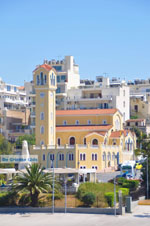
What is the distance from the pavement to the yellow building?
49.6 metres

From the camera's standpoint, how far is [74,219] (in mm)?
45844

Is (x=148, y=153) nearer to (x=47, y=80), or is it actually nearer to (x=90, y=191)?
(x=90, y=191)

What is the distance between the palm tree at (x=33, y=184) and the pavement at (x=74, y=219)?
2161mm

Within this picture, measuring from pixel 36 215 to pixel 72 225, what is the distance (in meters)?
5.38

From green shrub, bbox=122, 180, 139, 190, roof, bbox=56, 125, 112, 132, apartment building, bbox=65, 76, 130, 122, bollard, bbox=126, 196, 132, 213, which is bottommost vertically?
bollard, bbox=126, 196, 132, 213

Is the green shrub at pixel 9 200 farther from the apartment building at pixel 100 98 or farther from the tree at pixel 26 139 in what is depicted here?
the apartment building at pixel 100 98

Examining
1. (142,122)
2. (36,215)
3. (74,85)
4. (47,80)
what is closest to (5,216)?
(36,215)

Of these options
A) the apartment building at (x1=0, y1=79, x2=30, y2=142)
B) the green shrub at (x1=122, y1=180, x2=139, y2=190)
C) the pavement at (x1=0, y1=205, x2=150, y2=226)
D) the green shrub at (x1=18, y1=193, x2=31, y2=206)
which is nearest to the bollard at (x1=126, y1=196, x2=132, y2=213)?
the pavement at (x1=0, y1=205, x2=150, y2=226)

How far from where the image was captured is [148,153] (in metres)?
65.4

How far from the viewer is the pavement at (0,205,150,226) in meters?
44.3

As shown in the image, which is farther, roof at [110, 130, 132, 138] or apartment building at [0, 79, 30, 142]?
apartment building at [0, 79, 30, 142]

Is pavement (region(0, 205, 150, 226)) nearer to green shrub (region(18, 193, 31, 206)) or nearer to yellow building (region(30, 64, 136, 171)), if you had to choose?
green shrub (region(18, 193, 31, 206))

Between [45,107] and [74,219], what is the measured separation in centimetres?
5843

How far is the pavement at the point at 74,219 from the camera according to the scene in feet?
145
